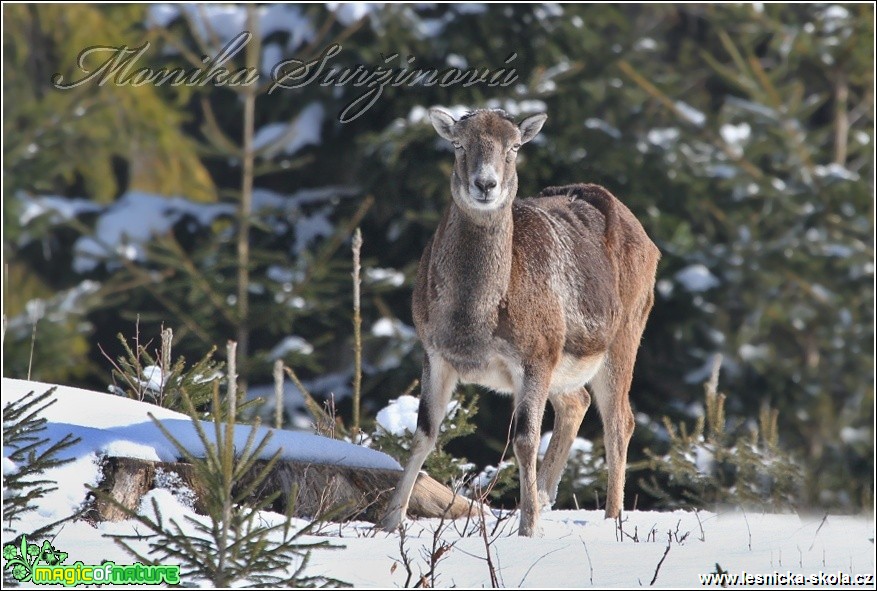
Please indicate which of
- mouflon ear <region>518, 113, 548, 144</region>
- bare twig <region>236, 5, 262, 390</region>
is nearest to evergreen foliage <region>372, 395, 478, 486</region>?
mouflon ear <region>518, 113, 548, 144</region>

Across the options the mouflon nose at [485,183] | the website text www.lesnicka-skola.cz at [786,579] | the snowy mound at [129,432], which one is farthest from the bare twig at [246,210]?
the website text www.lesnicka-skola.cz at [786,579]

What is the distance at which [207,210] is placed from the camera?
1603 cm

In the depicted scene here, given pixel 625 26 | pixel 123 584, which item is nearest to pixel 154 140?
pixel 625 26

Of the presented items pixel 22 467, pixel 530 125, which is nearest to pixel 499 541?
pixel 22 467

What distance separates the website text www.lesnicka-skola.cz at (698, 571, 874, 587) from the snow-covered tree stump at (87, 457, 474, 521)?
123cm

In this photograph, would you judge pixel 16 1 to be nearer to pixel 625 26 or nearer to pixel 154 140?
pixel 154 140

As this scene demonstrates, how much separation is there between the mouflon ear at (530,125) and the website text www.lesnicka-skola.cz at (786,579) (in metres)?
2.62

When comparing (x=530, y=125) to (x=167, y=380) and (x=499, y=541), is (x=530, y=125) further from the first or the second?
(x=167, y=380)

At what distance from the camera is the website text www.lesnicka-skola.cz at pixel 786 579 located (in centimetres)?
465

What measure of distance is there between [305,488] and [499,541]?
4.06ft

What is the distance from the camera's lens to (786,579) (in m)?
4.73

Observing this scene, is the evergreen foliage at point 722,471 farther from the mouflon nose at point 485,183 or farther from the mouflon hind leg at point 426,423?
the mouflon nose at point 485,183

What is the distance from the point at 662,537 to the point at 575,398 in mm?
1864

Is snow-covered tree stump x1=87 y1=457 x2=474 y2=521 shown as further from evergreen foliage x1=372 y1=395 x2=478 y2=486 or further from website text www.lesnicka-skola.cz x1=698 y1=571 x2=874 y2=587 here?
website text www.lesnicka-skola.cz x1=698 y1=571 x2=874 y2=587
